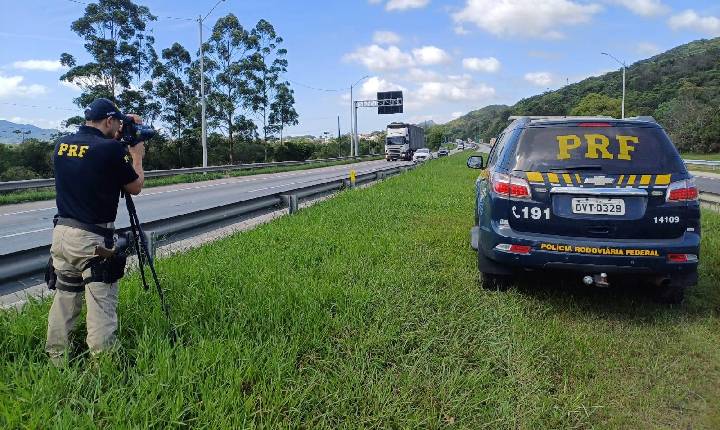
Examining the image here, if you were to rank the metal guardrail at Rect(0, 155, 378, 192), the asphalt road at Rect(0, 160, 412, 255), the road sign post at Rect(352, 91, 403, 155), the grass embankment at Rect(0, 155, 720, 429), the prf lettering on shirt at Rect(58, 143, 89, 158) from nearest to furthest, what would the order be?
the grass embankment at Rect(0, 155, 720, 429) < the prf lettering on shirt at Rect(58, 143, 89, 158) < the asphalt road at Rect(0, 160, 412, 255) < the metal guardrail at Rect(0, 155, 378, 192) < the road sign post at Rect(352, 91, 403, 155)

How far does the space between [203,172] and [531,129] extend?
25.3 m

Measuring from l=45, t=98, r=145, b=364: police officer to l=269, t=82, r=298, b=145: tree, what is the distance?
45117 millimetres

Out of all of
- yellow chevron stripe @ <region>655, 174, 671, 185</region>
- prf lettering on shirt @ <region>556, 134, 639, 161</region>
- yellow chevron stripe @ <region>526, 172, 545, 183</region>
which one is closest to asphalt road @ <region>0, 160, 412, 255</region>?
yellow chevron stripe @ <region>526, 172, 545, 183</region>

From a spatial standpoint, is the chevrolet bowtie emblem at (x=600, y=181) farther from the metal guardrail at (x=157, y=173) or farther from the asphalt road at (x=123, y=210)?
the metal guardrail at (x=157, y=173)

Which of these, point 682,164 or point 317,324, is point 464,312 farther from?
point 682,164

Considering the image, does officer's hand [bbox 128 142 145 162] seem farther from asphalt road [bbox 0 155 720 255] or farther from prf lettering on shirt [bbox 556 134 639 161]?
asphalt road [bbox 0 155 720 255]

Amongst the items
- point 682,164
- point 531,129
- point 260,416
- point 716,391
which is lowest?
point 716,391

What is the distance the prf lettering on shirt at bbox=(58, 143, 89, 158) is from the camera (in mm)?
3100

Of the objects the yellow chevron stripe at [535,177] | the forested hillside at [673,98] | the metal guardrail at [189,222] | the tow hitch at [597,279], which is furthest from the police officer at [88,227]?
the forested hillside at [673,98]

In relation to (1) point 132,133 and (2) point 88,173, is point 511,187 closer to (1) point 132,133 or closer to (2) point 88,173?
(1) point 132,133

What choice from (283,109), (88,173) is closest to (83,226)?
Result: (88,173)

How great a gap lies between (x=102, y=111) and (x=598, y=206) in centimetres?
388

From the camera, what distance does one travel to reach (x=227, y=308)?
4.03 m

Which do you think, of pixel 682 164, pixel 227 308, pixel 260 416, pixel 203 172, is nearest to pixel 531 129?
pixel 682 164
